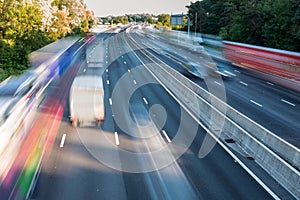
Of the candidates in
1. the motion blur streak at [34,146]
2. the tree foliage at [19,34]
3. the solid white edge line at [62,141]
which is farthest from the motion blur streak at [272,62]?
the tree foliage at [19,34]

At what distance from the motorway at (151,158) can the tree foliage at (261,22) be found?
79.0ft

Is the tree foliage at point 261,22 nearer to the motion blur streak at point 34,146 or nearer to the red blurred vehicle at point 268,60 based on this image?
the red blurred vehicle at point 268,60

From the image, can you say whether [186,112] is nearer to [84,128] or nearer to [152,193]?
[84,128]

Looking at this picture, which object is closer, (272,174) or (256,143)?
(272,174)

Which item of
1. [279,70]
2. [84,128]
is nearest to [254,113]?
[84,128]

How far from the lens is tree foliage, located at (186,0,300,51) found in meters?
47.8

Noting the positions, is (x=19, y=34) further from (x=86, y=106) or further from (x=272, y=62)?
(x=272, y=62)

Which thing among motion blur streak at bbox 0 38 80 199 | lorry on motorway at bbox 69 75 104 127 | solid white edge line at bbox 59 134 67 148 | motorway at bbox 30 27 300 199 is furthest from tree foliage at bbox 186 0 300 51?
solid white edge line at bbox 59 134 67 148

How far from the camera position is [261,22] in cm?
5884

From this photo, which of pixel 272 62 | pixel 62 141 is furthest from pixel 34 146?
pixel 272 62

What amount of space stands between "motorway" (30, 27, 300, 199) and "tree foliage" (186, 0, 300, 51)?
948 inches

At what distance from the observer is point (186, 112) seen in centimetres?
2286

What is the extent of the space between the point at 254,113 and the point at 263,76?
15.6 metres

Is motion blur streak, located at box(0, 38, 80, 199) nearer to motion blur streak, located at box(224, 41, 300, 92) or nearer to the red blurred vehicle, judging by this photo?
motion blur streak, located at box(224, 41, 300, 92)
